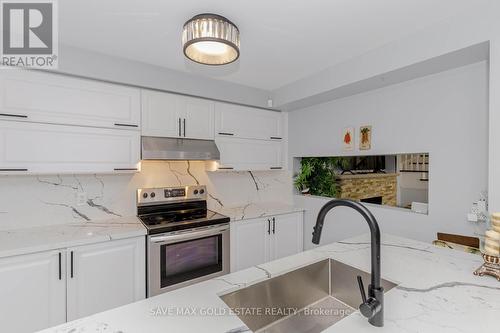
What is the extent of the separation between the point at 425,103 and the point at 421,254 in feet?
4.32

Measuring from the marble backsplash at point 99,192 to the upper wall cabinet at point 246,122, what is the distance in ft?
Answer: 1.74

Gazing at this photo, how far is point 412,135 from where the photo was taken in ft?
7.16

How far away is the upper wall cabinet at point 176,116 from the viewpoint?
7.84 feet

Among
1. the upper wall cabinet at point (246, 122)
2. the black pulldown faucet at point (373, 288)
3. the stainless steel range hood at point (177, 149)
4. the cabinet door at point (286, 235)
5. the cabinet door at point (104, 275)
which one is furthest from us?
the cabinet door at point (286, 235)

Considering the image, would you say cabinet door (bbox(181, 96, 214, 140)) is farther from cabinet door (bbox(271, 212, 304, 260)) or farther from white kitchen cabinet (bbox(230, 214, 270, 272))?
cabinet door (bbox(271, 212, 304, 260))

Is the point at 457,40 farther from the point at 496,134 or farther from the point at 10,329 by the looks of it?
the point at 10,329

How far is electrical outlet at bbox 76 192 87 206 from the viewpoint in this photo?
2.34 m

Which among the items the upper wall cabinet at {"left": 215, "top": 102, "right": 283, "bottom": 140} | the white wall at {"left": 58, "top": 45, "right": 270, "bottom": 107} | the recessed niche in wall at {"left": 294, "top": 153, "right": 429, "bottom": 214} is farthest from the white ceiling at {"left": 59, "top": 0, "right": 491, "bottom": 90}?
the recessed niche in wall at {"left": 294, "top": 153, "right": 429, "bottom": 214}

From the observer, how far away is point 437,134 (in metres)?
2.03

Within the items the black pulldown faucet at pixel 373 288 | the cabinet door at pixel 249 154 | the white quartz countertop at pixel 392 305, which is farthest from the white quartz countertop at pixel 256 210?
the black pulldown faucet at pixel 373 288

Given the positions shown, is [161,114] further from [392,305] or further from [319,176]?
[392,305]

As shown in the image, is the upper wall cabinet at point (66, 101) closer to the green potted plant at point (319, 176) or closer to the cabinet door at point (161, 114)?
the cabinet door at point (161, 114)

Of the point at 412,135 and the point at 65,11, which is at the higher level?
the point at 65,11

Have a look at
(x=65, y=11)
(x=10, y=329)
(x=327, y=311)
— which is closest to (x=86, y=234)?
(x=10, y=329)
